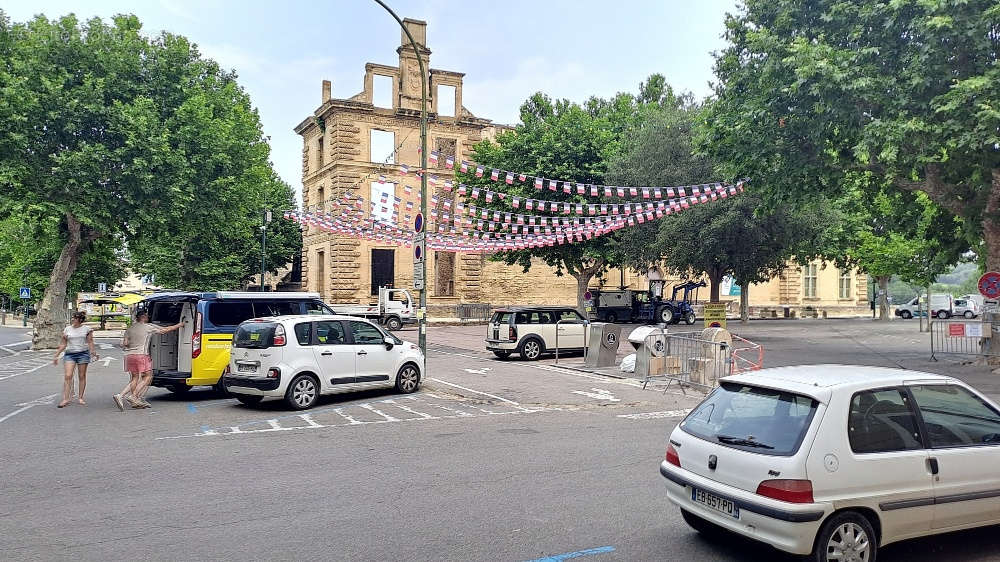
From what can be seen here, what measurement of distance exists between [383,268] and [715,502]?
41.6 m

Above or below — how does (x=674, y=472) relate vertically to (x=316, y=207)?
below

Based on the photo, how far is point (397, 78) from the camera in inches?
1774

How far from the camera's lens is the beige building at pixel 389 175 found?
43969 mm

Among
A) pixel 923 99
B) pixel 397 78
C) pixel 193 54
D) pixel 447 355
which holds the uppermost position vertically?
pixel 397 78

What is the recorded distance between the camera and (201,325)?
42.7ft

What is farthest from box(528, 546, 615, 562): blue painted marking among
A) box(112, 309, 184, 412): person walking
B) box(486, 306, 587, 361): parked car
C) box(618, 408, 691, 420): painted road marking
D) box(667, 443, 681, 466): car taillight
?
box(486, 306, 587, 361): parked car

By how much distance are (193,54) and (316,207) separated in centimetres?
1916

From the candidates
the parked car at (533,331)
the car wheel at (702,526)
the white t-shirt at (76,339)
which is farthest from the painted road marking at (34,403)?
the parked car at (533,331)

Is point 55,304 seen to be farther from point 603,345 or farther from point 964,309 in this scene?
point 964,309

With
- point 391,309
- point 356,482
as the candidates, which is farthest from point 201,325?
point 391,309

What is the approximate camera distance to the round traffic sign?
17.5 m

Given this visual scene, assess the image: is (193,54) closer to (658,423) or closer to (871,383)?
(658,423)

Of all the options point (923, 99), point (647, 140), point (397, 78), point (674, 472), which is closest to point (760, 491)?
point (674, 472)

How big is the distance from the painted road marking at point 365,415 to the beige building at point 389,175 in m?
28.8
